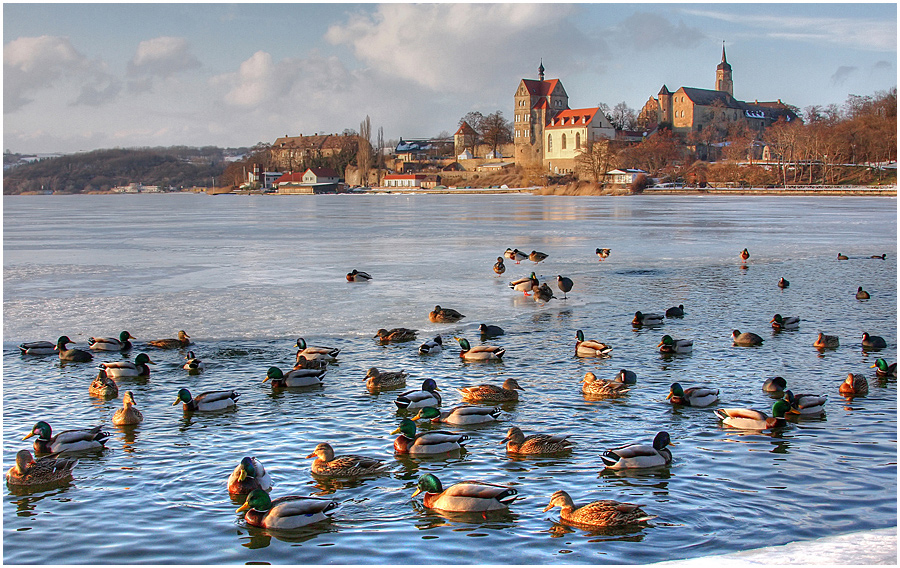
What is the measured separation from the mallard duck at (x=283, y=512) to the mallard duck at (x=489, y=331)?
746 cm

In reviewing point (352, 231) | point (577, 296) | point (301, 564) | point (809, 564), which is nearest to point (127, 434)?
point (301, 564)

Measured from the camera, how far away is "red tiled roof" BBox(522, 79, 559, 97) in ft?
509

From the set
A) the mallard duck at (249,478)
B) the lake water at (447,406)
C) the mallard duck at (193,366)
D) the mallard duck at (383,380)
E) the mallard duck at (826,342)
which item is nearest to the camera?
the lake water at (447,406)

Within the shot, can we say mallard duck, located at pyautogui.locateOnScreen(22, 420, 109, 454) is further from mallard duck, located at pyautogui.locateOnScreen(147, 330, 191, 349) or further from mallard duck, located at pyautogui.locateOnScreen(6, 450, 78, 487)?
mallard duck, located at pyautogui.locateOnScreen(147, 330, 191, 349)

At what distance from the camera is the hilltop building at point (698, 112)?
156 metres

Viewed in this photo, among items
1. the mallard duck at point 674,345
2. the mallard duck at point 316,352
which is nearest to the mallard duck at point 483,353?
the mallard duck at point 316,352

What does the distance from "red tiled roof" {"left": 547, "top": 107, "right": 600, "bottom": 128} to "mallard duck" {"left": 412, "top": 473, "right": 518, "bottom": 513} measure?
141 meters

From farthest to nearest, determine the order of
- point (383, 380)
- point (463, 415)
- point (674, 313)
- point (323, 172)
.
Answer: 1. point (323, 172)
2. point (674, 313)
3. point (383, 380)
4. point (463, 415)

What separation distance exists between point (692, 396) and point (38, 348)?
400 inches

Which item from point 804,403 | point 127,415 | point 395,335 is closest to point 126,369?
point 127,415

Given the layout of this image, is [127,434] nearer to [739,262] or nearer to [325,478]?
[325,478]

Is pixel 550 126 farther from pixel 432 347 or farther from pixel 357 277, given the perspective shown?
pixel 432 347

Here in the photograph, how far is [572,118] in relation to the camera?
5787 inches

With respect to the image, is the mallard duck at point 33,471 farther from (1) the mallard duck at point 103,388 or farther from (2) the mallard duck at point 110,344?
(2) the mallard duck at point 110,344
